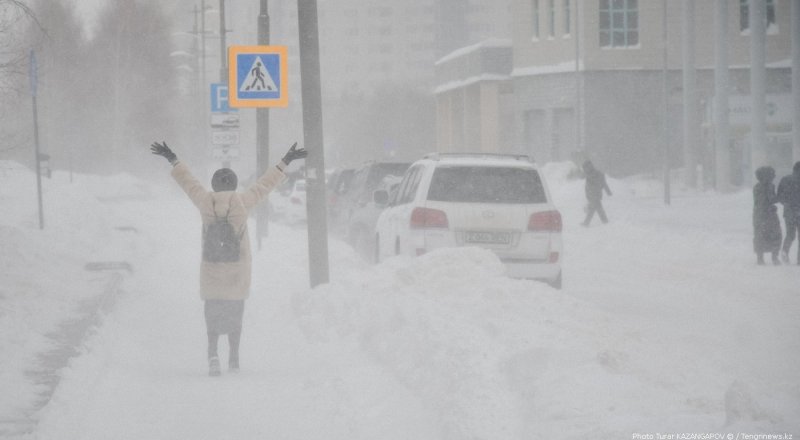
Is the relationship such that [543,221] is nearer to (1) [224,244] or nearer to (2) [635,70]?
(1) [224,244]

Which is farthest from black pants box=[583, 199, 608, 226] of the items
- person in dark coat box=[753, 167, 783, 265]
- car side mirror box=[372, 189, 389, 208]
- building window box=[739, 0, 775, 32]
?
building window box=[739, 0, 775, 32]

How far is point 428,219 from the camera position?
1343 centimetres

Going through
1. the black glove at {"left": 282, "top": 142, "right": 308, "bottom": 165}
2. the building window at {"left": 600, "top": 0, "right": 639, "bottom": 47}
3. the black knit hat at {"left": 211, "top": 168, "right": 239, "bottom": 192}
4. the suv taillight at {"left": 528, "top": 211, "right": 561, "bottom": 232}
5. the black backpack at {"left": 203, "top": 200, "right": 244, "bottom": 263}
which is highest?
the building window at {"left": 600, "top": 0, "right": 639, "bottom": 47}

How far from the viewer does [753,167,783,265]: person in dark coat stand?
1855 centimetres

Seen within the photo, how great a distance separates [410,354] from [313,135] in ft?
Answer: 15.6

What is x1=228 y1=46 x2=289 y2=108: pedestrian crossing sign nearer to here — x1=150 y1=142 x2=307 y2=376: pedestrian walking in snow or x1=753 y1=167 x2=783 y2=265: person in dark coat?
x1=150 y1=142 x2=307 y2=376: pedestrian walking in snow

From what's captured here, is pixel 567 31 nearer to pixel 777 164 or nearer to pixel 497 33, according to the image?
pixel 777 164

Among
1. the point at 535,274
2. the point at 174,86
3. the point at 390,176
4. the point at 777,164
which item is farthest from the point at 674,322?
the point at 174,86

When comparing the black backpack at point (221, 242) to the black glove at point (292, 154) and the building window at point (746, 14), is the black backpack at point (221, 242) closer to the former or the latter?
the black glove at point (292, 154)

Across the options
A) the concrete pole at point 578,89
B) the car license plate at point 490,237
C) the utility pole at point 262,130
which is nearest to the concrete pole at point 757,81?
the concrete pole at point 578,89

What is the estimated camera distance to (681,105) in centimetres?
4622

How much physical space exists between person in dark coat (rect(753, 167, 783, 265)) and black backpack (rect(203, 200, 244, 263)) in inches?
444

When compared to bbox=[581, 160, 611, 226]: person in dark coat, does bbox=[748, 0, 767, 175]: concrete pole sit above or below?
above

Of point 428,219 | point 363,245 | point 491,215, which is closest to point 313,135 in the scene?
point 428,219
